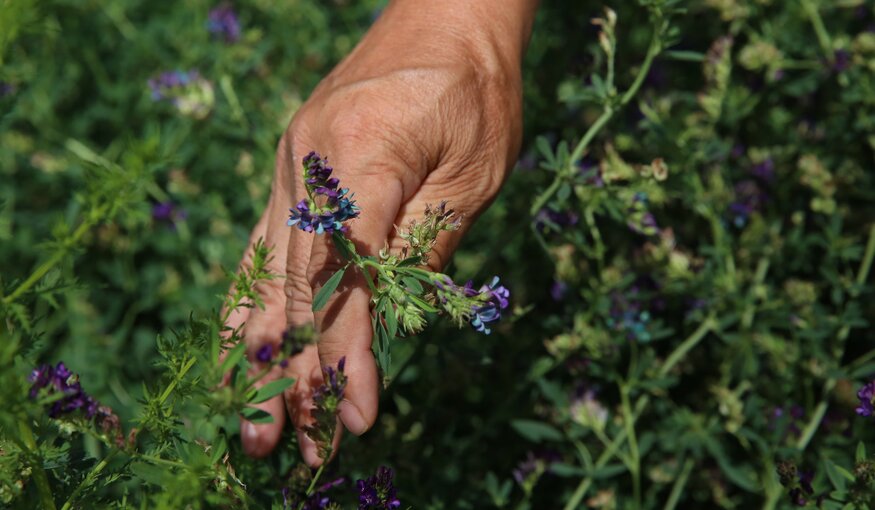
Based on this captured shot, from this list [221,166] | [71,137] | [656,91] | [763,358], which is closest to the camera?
[763,358]

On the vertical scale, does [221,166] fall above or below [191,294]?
above

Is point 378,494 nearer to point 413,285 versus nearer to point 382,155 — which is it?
point 413,285

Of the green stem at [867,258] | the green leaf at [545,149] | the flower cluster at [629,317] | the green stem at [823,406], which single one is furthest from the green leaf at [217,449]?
the green stem at [867,258]

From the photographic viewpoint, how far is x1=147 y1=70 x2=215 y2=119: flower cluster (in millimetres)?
3471

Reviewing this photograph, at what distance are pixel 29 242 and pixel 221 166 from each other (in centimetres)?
100

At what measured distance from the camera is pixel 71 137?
423 cm

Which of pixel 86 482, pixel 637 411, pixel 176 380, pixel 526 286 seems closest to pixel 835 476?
pixel 637 411

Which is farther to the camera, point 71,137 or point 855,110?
point 71,137

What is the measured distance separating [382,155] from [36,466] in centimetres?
97

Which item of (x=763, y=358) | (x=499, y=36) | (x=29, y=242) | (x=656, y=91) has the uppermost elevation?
(x=499, y=36)

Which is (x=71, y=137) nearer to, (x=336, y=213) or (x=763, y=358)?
(x=336, y=213)

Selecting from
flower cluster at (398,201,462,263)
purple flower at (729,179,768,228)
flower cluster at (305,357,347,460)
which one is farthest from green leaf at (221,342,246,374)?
purple flower at (729,179,768,228)

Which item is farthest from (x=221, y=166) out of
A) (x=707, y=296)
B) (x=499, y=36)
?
(x=707, y=296)

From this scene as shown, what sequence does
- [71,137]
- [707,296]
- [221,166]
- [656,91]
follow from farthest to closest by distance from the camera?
[71,137] → [221,166] → [656,91] → [707,296]
